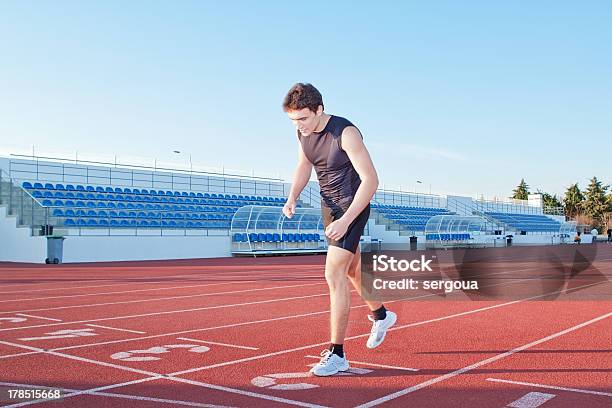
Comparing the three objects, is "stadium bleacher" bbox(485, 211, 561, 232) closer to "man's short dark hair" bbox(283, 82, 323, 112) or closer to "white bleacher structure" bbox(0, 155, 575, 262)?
"white bleacher structure" bbox(0, 155, 575, 262)

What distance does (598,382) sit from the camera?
402 centimetres

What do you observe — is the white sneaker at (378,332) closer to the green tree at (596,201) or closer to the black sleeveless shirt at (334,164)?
the black sleeveless shirt at (334,164)

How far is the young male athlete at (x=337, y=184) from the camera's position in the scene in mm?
4188

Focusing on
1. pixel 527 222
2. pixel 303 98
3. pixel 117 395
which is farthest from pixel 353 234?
pixel 527 222

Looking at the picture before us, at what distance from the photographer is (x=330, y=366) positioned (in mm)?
4199

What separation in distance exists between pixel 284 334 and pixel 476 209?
5510 centimetres

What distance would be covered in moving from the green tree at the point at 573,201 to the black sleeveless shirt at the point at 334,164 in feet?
Answer: 353

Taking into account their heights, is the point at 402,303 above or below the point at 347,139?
below

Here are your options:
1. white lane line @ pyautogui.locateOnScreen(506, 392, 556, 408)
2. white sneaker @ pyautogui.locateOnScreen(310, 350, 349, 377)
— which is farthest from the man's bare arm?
white lane line @ pyautogui.locateOnScreen(506, 392, 556, 408)

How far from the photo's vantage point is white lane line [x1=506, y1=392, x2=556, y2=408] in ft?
11.4

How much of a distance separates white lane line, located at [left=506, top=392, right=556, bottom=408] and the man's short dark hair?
2197 millimetres

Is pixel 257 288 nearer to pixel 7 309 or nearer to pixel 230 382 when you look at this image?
pixel 7 309

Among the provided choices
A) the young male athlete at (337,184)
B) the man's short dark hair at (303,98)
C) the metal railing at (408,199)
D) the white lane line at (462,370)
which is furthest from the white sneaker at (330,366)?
the metal railing at (408,199)

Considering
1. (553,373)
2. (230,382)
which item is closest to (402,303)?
(553,373)
